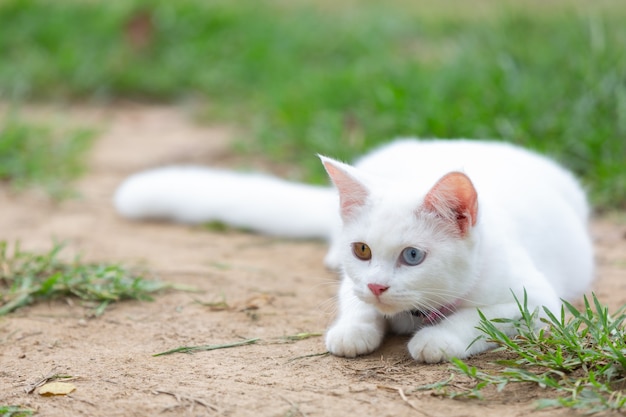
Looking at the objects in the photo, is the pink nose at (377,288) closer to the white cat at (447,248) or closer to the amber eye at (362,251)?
the white cat at (447,248)

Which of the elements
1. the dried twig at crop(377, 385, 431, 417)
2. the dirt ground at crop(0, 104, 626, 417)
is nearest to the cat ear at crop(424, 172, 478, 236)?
the dirt ground at crop(0, 104, 626, 417)

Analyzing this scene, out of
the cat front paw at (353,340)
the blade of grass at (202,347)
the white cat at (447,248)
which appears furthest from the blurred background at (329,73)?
the blade of grass at (202,347)

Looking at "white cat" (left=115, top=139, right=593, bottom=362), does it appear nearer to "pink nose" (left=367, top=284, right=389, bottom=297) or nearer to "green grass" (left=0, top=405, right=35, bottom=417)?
"pink nose" (left=367, top=284, right=389, bottom=297)

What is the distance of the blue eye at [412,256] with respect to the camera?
278cm

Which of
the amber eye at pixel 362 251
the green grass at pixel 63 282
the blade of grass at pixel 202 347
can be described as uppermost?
the amber eye at pixel 362 251

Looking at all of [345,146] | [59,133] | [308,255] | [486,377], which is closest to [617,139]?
[345,146]

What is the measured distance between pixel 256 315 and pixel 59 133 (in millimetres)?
3575

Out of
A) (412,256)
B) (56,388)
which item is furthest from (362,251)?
(56,388)

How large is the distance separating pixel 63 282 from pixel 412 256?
1.64 meters

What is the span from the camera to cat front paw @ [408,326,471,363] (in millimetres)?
2760

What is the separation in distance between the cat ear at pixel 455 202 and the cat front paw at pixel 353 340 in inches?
19.4

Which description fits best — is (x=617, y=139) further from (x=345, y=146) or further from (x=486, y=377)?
(x=486, y=377)

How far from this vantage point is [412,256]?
2.79 m

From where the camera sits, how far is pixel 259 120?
6.91 m
